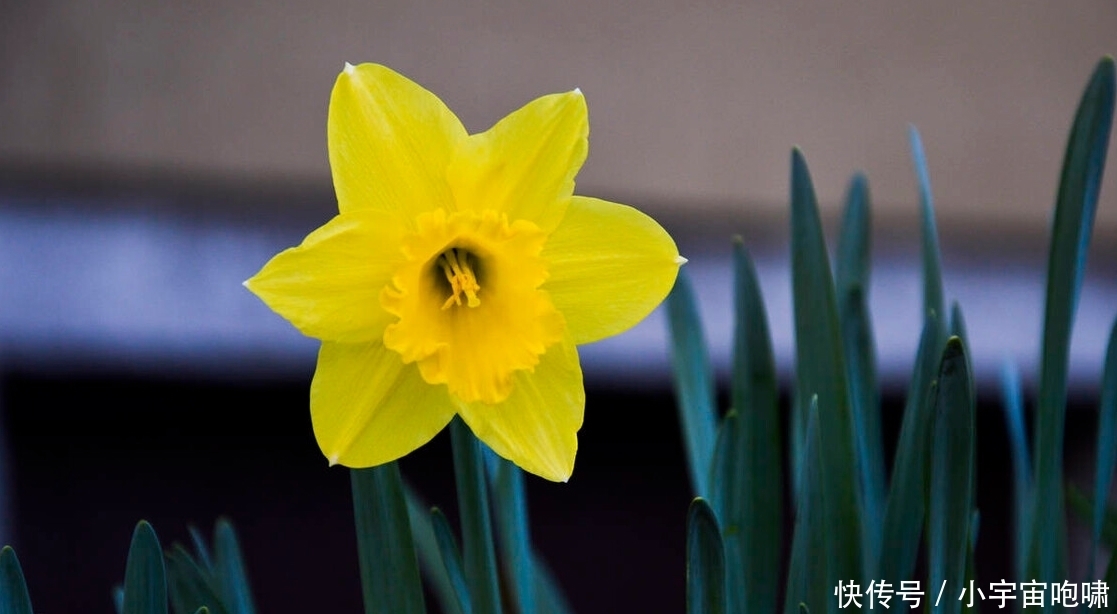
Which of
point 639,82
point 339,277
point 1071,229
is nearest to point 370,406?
point 339,277

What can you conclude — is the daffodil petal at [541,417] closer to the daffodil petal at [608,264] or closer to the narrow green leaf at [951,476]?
the daffodil petal at [608,264]

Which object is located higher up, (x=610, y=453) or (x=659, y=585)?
(x=610, y=453)

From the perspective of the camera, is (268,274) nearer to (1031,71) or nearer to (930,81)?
(930,81)

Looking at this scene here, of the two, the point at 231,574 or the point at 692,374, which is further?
the point at 692,374

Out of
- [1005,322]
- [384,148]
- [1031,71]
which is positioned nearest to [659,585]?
[1005,322]

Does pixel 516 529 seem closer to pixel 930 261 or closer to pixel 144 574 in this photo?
pixel 144 574
